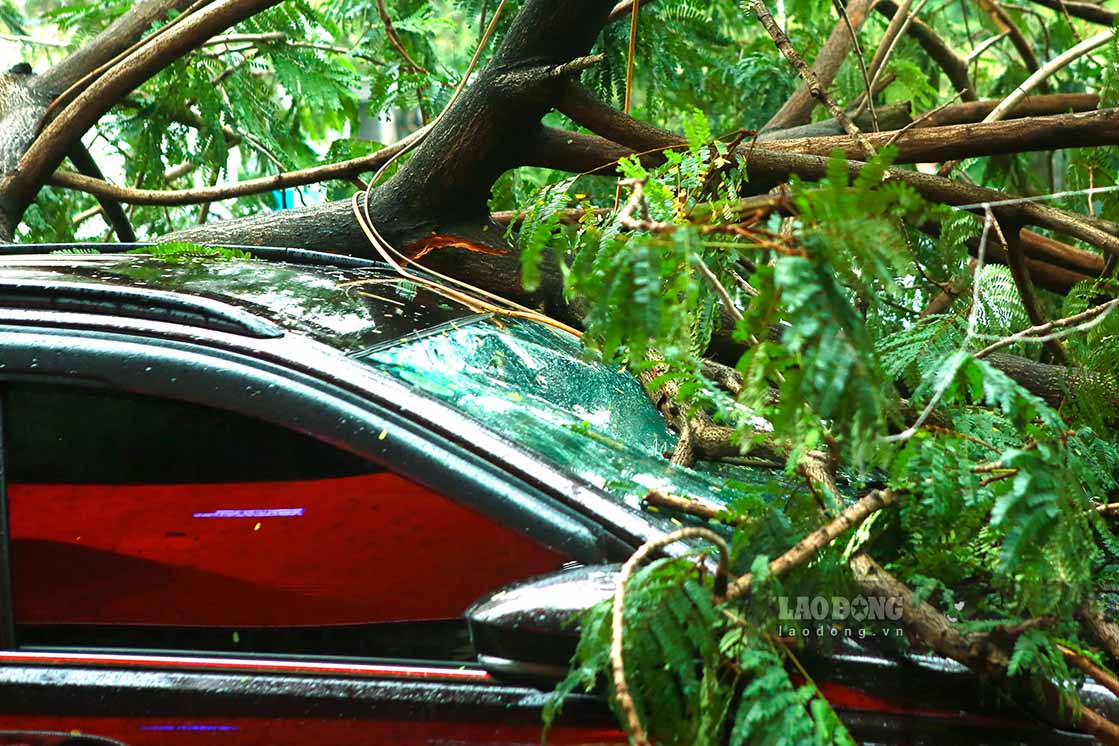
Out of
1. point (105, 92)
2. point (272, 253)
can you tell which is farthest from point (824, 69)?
point (272, 253)

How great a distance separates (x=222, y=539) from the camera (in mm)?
1939

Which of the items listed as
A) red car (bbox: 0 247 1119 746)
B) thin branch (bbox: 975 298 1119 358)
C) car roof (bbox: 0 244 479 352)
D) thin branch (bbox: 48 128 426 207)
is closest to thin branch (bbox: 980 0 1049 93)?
thin branch (bbox: 48 128 426 207)

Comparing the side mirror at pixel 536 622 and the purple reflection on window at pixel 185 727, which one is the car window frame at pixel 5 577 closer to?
the purple reflection on window at pixel 185 727

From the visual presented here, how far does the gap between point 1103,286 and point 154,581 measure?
292 cm

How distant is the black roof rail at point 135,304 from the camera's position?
2057 millimetres

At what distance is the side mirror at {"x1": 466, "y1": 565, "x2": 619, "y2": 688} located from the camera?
166 centimetres

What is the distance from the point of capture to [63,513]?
1983 millimetres

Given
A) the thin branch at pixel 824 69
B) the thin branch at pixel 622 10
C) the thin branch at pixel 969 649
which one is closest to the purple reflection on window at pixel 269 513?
the thin branch at pixel 969 649

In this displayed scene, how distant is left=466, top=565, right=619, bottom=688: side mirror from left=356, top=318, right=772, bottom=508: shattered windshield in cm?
25

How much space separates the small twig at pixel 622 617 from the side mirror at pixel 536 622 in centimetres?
7

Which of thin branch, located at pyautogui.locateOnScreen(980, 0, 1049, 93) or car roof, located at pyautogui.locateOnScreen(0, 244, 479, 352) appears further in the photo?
thin branch, located at pyautogui.locateOnScreen(980, 0, 1049, 93)

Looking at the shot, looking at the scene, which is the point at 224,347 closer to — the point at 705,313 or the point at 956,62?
the point at 705,313

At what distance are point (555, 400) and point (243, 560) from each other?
73 centimetres

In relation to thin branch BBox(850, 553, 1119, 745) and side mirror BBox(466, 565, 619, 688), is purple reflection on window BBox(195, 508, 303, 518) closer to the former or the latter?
side mirror BBox(466, 565, 619, 688)
